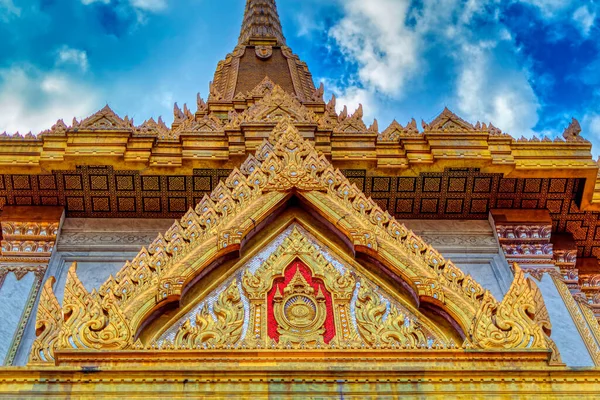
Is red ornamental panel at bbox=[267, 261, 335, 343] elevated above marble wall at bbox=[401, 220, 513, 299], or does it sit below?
below

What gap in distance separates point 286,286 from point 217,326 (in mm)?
795

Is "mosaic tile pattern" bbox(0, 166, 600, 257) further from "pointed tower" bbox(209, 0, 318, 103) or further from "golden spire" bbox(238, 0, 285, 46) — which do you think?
"golden spire" bbox(238, 0, 285, 46)

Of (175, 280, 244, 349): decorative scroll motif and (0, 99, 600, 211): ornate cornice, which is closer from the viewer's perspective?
(175, 280, 244, 349): decorative scroll motif

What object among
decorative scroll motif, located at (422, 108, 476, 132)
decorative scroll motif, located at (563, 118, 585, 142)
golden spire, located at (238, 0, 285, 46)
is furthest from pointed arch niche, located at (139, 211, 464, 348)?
golden spire, located at (238, 0, 285, 46)

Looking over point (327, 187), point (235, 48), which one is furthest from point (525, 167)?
point (235, 48)

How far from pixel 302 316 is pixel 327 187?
159 cm

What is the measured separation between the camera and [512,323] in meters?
6.36

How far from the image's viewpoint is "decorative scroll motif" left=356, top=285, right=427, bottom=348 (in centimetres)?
654

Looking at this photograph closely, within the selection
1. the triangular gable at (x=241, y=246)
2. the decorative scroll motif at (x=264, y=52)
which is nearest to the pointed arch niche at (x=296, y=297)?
the triangular gable at (x=241, y=246)

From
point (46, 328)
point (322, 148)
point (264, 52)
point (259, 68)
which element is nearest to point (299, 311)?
point (46, 328)

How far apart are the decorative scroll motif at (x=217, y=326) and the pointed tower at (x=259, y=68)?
8305 millimetres

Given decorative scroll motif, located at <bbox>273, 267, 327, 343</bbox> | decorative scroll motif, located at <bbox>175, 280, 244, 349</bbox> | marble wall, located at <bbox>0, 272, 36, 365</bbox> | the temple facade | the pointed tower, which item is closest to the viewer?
the temple facade

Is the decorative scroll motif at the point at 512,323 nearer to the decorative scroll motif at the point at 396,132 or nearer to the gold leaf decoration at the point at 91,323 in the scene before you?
the gold leaf decoration at the point at 91,323

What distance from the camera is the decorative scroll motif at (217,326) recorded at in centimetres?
647
